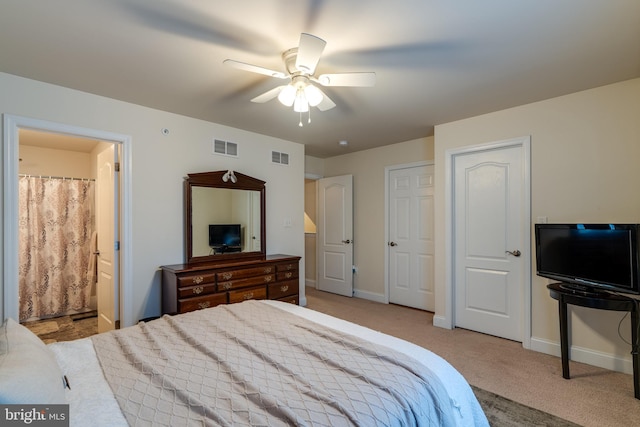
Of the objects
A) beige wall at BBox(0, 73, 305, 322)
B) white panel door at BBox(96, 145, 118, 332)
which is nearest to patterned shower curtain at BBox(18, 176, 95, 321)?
white panel door at BBox(96, 145, 118, 332)

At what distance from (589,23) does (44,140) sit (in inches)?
214

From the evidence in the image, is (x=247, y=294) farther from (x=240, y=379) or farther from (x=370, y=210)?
(x=370, y=210)

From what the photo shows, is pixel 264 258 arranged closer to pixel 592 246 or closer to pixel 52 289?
pixel 52 289

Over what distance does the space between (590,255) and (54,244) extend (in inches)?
232

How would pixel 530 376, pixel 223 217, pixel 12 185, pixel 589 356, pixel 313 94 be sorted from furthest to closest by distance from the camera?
1. pixel 223 217
2. pixel 589 356
3. pixel 530 376
4. pixel 12 185
5. pixel 313 94

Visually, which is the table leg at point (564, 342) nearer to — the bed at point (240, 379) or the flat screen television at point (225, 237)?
the bed at point (240, 379)

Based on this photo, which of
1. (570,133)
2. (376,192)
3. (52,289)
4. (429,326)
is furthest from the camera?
(376,192)

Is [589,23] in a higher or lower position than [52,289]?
higher

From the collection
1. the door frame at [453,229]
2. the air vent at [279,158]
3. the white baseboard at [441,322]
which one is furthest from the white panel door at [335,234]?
the door frame at [453,229]

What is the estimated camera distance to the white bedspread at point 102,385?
1.01 m

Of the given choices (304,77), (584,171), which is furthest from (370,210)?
(304,77)

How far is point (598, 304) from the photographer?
224 cm

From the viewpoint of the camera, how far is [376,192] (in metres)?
4.81

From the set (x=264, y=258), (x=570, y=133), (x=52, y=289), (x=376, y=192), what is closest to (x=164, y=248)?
(x=264, y=258)
